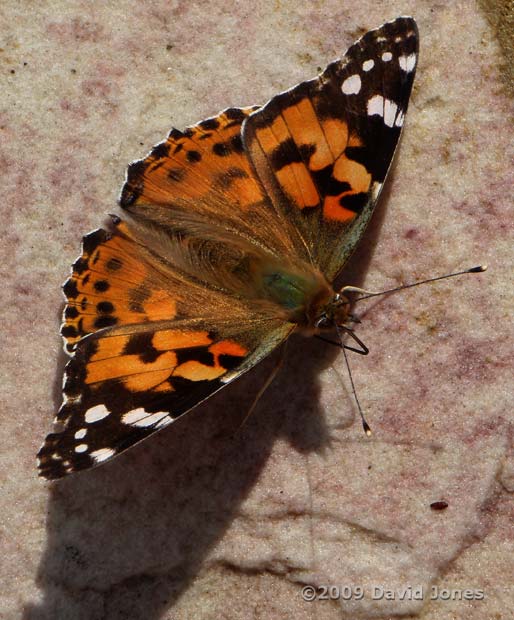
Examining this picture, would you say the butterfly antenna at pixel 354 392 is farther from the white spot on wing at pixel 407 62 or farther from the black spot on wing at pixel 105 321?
the white spot on wing at pixel 407 62

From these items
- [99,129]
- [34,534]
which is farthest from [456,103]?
[34,534]

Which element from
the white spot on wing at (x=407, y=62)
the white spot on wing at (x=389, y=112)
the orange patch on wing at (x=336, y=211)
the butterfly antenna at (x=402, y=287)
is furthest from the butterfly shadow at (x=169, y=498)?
the white spot on wing at (x=407, y=62)

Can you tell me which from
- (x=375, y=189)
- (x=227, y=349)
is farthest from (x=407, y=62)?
(x=227, y=349)

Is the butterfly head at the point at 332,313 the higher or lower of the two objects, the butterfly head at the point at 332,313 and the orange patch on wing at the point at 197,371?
the lower

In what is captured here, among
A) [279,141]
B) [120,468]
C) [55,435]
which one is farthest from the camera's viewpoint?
[120,468]

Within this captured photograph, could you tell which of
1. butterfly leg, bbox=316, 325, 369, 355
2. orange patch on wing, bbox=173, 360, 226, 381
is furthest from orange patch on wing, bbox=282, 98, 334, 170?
orange patch on wing, bbox=173, 360, 226, 381

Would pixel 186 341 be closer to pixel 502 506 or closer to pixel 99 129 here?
pixel 99 129

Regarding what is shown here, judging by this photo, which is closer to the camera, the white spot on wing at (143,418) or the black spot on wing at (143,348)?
the white spot on wing at (143,418)
